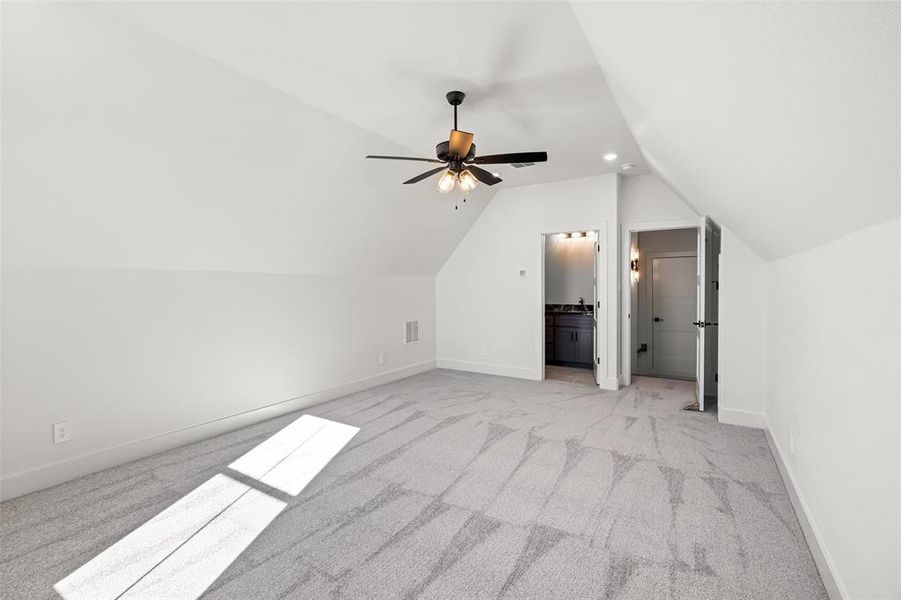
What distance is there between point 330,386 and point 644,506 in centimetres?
358

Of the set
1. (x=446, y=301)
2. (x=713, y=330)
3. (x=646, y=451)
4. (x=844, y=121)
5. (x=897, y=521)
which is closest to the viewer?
(x=844, y=121)

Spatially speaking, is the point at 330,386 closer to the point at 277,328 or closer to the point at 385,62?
the point at 277,328

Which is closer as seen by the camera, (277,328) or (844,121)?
(844,121)

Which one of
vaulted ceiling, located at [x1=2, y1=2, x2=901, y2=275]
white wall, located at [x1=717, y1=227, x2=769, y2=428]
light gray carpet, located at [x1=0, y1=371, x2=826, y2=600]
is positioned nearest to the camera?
vaulted ceiling, located at [x1=2, y1=2, x2=901, y2=275]

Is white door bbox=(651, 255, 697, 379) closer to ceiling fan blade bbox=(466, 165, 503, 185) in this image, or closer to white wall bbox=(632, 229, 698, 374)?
white wall bbox=(632, 229, 698, 374)

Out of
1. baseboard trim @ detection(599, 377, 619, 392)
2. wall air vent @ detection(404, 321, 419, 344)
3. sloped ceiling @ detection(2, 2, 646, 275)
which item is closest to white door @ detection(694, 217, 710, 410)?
baseboard trim @ detection(599, 377, 619, 392)

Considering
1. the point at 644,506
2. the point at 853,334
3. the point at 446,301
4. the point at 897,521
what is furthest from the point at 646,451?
the point at 446,301

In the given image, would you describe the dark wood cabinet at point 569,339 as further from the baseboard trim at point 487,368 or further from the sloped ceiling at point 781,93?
the sloped ceiling at point 781,93

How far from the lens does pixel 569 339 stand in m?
7.05

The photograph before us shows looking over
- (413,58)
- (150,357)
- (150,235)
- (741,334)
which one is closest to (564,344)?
(741,334)

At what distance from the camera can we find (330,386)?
16.1 feet

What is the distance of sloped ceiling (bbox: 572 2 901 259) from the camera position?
0.73m

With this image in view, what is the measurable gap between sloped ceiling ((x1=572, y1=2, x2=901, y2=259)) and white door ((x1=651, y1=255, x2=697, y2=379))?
437 centimetres

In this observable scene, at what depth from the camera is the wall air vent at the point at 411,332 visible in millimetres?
6164
